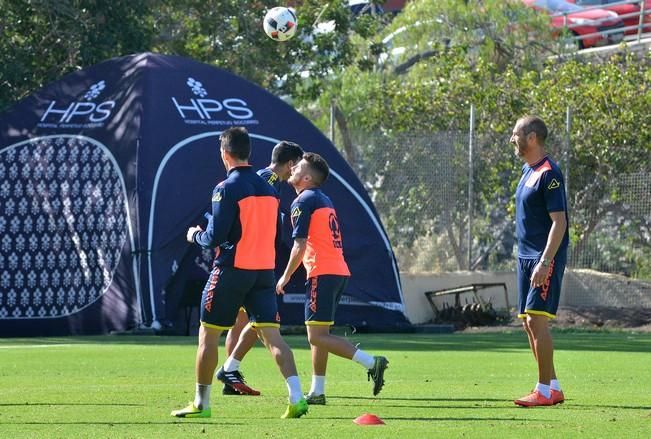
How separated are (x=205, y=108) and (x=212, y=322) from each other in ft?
38.2

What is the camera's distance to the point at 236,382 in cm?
1070

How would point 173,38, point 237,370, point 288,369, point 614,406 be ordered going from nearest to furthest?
point 288,369 < point 614,406 < point 237,370 < point 173,38

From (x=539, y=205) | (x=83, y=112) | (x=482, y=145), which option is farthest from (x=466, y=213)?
(x=539, y=205)

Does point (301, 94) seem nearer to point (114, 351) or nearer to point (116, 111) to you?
point (116, 111)

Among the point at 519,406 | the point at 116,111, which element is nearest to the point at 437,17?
the point at 116,111

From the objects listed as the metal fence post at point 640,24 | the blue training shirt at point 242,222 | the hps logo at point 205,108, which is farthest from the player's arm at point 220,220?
the metal fence post at point 640,24

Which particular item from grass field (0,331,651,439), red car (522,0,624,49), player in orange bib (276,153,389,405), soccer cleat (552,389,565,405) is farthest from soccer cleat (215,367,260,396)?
red car (522,0,624,49)

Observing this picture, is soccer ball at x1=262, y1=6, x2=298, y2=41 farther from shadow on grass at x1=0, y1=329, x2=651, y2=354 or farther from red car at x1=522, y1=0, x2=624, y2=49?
red car at x1=522, y1=0, x2=624, y2=49

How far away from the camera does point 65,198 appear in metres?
20.1

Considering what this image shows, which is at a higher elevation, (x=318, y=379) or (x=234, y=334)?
(x=234, y=334)

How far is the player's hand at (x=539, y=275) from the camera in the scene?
32.1 ft

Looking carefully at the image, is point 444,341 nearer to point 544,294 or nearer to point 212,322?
point 544,294

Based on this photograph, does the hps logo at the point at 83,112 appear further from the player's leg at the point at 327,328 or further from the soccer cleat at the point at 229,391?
the player's leg at the point at 327,328

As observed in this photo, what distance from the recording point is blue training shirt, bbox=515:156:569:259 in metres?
9.90
